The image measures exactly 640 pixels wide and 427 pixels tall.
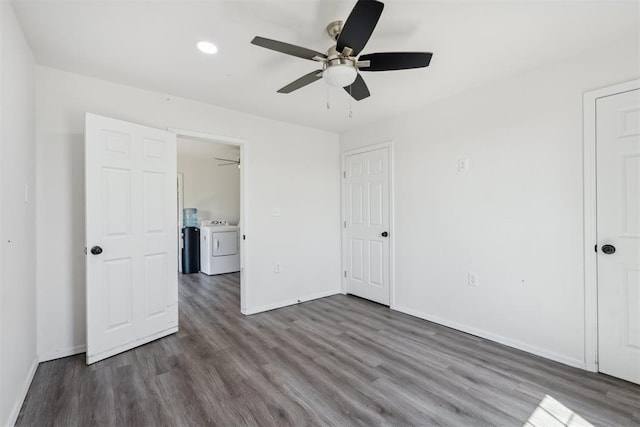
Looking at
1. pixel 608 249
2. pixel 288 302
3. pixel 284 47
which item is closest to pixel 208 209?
pixel 288 302

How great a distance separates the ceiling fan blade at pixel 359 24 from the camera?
132cm

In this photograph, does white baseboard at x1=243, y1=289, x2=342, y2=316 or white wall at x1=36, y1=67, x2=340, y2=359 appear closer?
white wall at x1=36, y1=67, x2=340, y2=359

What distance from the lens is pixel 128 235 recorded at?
255 centimetres

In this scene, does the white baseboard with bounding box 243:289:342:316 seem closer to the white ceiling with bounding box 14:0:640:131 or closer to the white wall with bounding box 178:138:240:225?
the white ceiling with bounding box 14:0:640:131

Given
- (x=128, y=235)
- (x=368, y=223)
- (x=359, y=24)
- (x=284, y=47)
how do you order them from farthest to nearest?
(x=368, y=223)
(x=128, y=235)
(x=284, y=47)
(x=359, y=24)

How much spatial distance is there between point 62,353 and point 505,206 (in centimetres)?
403

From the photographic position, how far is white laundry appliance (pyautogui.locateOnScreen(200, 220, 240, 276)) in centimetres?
533

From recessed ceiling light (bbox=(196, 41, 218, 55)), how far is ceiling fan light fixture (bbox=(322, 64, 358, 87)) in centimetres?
88

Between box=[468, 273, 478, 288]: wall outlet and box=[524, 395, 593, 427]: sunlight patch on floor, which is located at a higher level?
box=[468, 273, 478, 288]: wall outlet

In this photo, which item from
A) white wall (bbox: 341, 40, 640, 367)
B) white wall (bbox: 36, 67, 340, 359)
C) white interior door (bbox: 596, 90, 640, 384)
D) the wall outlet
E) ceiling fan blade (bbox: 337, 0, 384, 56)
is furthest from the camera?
the wall outlet

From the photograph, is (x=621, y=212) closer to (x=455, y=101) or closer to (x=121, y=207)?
(x=455, y=101)

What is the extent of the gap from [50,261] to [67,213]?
1.34 feet

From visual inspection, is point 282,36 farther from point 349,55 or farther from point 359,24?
point 359,24

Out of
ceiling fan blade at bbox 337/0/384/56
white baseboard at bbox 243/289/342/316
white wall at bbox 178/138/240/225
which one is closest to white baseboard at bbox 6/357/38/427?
white baseboard at bbox 243/289/342/316
